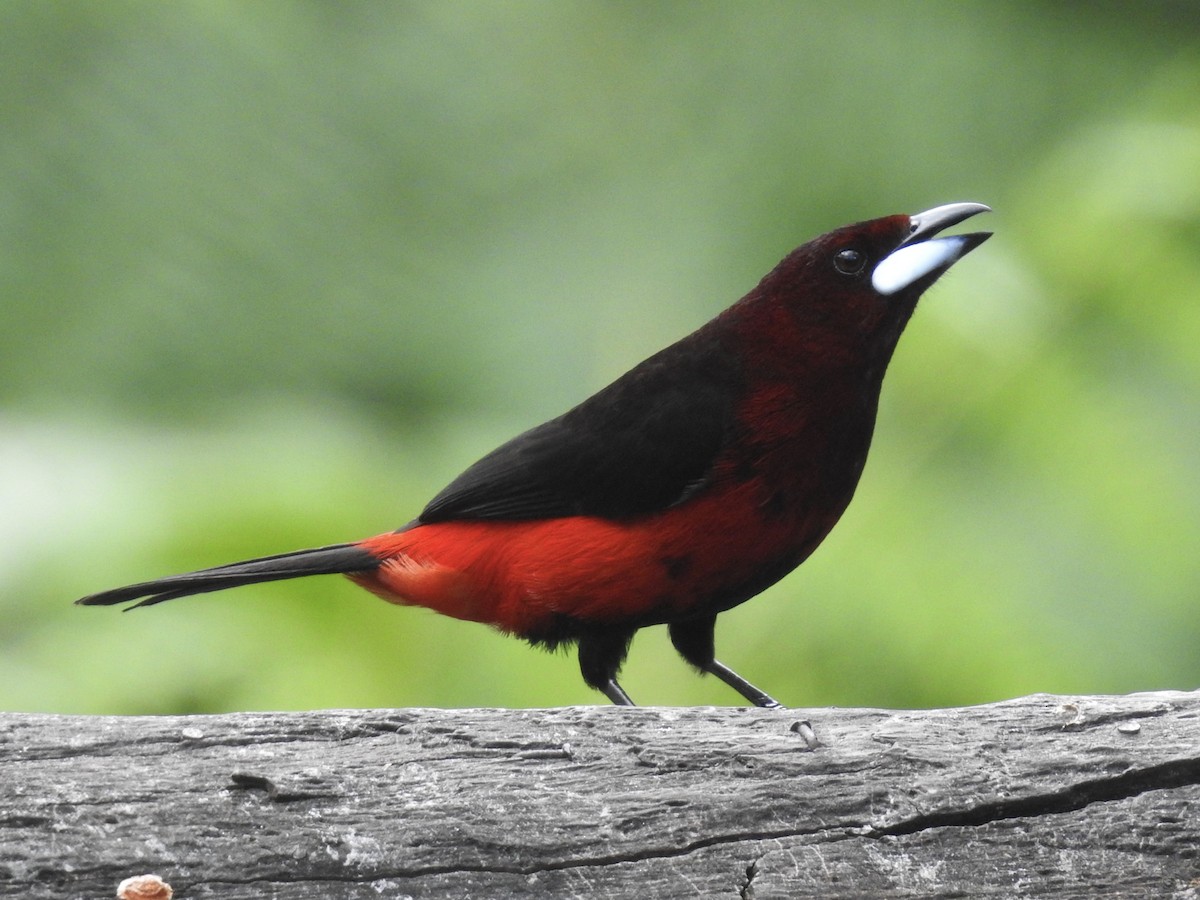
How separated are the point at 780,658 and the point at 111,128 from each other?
184 inches

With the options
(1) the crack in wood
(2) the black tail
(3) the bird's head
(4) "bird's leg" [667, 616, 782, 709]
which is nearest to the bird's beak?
(3) the bird's head

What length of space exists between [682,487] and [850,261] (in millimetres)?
684

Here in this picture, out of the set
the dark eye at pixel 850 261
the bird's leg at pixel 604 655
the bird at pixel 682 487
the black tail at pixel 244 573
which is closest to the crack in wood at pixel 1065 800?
the bird at pixel 682 487

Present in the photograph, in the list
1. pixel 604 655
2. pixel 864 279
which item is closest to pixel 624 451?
pixel 604 655

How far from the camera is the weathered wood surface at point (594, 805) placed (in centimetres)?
232

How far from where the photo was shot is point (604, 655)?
11.4ft

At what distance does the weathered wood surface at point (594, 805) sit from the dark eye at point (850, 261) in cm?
118

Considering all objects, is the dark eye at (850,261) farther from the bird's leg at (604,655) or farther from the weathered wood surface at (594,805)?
the weathered wood surface at (594,805)

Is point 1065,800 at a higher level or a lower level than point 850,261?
lower

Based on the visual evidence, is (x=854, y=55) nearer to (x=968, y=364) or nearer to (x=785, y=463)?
(x=968, y=364)

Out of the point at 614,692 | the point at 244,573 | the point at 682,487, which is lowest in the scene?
the point at 614,692

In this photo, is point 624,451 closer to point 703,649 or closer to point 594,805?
point 703,649

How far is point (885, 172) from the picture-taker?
272 inches

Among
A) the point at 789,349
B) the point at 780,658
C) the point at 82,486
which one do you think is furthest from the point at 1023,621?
the point at 82,486
